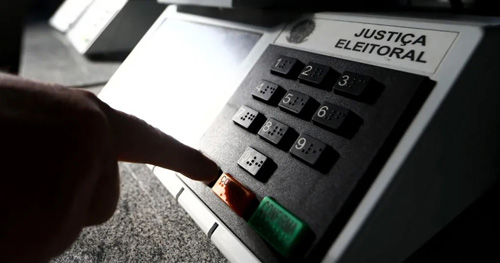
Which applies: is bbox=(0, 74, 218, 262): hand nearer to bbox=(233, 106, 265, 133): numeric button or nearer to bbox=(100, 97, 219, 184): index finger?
bbox=(100, 97, 219, 184): index finger

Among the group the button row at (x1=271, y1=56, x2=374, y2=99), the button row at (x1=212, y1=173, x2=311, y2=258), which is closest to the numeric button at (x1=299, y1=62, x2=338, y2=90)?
the button row at (x1=271, y1=56, x2=374, y2=99)

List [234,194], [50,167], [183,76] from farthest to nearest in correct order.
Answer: [183,76] → [234,194] → [50,167]

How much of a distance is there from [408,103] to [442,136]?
0.10 feet

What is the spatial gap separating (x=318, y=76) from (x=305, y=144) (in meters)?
0.07

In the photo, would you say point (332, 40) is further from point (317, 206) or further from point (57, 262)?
point (57, 262)

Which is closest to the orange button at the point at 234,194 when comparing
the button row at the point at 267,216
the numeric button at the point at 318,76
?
the button row at the point at 267,216

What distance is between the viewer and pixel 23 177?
23cm

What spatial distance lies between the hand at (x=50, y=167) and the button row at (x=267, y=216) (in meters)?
0.10

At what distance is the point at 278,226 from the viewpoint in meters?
0.30

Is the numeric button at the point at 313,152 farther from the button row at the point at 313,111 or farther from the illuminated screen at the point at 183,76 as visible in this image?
the illuminated screen at the point at 183,76

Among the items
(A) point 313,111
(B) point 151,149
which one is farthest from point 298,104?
(B) point 151,149

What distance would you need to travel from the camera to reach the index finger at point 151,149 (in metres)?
0.29

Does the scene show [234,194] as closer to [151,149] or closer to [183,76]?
[151,149]

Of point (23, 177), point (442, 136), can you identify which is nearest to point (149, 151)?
point (23, 177)
